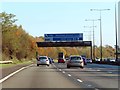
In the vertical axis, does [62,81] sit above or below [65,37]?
below

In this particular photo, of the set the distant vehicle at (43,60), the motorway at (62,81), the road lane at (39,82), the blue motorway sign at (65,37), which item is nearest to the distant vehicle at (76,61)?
the distant vehicle at (43,60)

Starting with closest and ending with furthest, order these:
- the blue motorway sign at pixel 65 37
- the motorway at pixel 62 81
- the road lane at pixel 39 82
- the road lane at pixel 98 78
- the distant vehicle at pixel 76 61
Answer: the road lane at pixel 39 82 → the motorway at pixel 62 81 → the road lane at pixel 98 78 → the distant vehicle at pixel 76 61 → the blue motorway sign at pixel 65 37

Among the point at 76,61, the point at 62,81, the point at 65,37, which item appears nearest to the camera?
the point at 62,81

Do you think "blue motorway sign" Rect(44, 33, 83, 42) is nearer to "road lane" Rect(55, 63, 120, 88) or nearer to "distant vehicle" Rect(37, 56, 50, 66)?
"distant vehicle" Rect(37, 56, 50, 66)

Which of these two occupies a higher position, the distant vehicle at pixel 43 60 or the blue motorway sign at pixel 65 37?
the blue motorway sign at pixel 65 37

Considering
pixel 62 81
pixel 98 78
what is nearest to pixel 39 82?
pixel 62 81

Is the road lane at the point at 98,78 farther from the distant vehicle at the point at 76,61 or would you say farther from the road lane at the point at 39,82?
the distant vehicle at the point at 76,61

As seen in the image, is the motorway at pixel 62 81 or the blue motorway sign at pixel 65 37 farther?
the blue motorway sign at pixel 65 37

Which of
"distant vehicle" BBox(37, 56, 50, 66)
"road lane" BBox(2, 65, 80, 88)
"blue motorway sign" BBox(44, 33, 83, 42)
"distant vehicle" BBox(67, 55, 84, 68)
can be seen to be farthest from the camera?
"blue motorway sign" BBox(44, 33, 83, 42)

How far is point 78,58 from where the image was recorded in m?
52.5

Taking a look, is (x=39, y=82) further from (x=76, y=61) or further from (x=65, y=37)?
(x=65, y=37)

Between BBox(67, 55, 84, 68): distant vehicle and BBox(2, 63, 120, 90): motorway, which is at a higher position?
BBox(67, 55, 84, 68): distant vehicle

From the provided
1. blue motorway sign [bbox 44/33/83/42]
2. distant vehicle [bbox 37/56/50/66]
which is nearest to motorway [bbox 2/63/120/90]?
distant vehicle [bbox 37/56/50/66]

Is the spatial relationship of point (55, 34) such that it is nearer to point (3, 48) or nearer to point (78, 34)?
point (78, 34)
